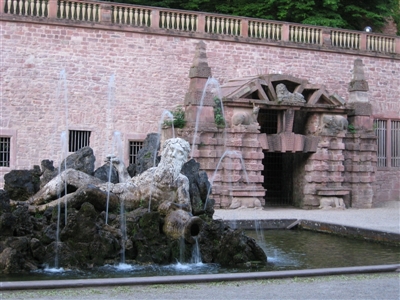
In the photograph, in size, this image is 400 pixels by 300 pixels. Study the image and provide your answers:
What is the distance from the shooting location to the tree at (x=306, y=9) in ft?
100

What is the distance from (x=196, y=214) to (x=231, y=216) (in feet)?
21.0

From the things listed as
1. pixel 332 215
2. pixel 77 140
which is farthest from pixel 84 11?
pixel 332 215

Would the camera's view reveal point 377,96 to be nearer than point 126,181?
No

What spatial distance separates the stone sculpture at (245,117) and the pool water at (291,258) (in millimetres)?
6166

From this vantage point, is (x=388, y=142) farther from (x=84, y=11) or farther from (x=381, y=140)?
(x=84, y=11)

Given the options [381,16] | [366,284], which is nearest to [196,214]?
[366,284]

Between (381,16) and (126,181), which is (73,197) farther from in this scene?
(381,16)

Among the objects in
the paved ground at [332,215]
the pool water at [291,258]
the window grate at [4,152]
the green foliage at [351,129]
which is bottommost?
the pool water at [291,258]

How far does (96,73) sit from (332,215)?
8502mm

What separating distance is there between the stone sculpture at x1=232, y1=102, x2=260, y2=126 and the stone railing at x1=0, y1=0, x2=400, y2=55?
11.9 feet

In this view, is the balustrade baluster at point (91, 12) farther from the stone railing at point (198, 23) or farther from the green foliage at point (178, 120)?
the green foliage at point (178, 120)

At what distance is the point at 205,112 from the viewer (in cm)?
2230

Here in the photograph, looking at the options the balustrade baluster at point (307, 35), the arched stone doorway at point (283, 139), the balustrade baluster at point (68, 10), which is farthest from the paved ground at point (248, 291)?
the balustrade baluster at point (307, 35)

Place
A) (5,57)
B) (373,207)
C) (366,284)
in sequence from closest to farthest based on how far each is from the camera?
(366,284) < (5,57) < (373,207)
